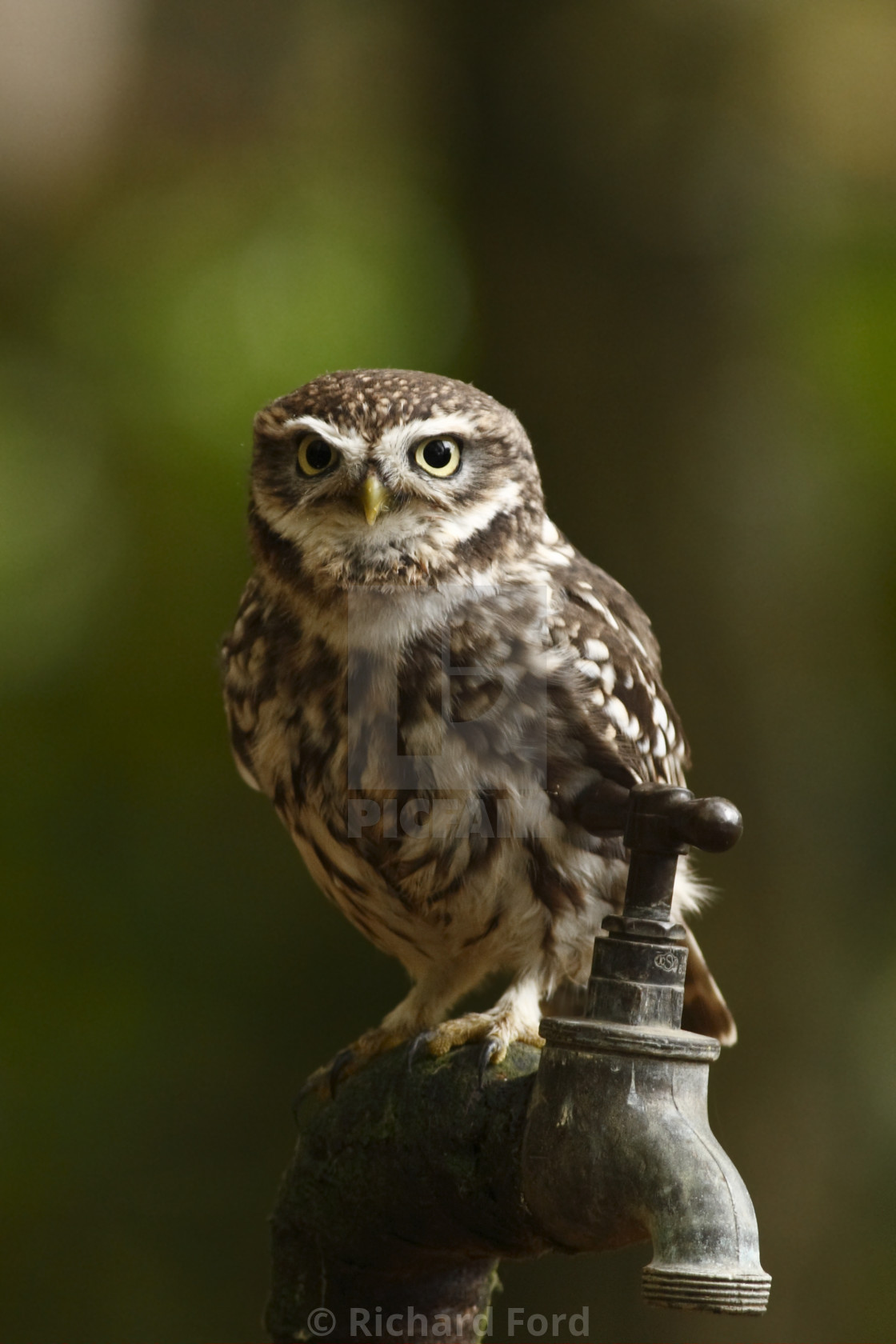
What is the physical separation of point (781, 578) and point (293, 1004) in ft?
6.55

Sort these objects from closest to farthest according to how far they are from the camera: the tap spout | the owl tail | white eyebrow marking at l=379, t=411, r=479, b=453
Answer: the tap spout → white eyebrow marking at l=379, t=411, r=479, b=453 → the owl tail

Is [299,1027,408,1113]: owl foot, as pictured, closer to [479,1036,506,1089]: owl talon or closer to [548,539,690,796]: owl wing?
[479,1036,506,1089]: owl talon

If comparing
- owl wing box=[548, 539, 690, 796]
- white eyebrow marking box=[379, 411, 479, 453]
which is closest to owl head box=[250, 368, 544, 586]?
white eyebrow marking box=[379, 411, 479, 453]

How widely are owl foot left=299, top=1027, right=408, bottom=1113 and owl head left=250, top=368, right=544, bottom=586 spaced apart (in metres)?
0.82

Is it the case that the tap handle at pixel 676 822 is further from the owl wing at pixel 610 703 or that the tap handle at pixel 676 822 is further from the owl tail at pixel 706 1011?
the owl tail at pixel 706 1011

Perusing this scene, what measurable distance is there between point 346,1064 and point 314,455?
100 centimetres

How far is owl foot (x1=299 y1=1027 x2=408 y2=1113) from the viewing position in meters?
2.24

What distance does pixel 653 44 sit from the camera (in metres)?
3.51

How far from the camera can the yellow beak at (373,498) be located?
1.83m

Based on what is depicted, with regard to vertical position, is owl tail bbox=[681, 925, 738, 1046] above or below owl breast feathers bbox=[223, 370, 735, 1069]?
below

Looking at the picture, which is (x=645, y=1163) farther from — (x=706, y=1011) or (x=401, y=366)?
(x=401, y=366)

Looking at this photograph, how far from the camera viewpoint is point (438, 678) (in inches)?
77.5

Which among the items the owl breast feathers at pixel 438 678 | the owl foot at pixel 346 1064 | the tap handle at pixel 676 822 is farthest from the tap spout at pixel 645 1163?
the owl foot at pixel 346 1064

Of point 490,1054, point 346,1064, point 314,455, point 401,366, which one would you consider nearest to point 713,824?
point 490,1054
